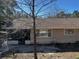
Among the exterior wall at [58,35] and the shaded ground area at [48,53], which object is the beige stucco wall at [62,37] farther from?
the shaded ground area at [48,53]

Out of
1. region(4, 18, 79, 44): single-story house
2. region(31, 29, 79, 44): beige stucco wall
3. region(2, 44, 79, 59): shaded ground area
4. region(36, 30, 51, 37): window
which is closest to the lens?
region(2, 44, 79, 59): shaded ground area

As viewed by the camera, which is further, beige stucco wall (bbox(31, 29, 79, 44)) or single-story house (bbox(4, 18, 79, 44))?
beige stucco wall (bbox(31, 29, 79, 44))

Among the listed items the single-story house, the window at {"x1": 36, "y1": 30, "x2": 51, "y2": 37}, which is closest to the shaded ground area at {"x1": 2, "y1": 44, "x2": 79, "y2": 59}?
the single-story house

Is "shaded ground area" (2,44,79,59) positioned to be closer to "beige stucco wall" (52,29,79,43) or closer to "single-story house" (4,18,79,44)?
"beige stucco wall" (52,29,79,43)

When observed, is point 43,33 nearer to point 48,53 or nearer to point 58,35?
point 58,35

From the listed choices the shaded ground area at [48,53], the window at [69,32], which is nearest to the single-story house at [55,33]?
the window at [69,32]

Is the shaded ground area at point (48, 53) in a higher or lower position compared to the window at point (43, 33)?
lower

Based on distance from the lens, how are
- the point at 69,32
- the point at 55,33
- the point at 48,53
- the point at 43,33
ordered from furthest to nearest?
the point at 69,32, the point at 55,33, the point at 43,33, the point at 48,53

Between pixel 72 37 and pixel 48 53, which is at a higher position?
pixel 72 37

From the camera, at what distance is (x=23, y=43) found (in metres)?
30.5

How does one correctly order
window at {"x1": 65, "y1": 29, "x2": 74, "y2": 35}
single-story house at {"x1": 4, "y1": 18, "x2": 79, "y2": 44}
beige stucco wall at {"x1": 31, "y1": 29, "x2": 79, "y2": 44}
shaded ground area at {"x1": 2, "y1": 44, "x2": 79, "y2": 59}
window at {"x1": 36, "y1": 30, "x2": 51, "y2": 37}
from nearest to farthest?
shaded ground area at {"x1": 2, "y1": 44, "x2": 79, "y2": 59} < single-story house at {"x1": 4, "y1": 18, "x2": 79, "y2": 44} < window at {"x1": 36, "y1": 30, "x2": 51, "y2": 37} < beige stucco wall at {"x1": 31, "y1": 29, "x2": 79, "y2": 44} < window at {"x1": 65, "y1": 29, "x2": 74, "y2": 35}

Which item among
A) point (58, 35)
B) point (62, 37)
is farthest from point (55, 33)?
point (62, 37)

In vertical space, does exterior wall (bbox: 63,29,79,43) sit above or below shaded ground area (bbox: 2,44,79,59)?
above

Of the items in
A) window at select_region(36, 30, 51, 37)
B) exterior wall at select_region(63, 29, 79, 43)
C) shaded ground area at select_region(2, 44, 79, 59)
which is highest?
window at select_region(36, 30, 51, 37)
